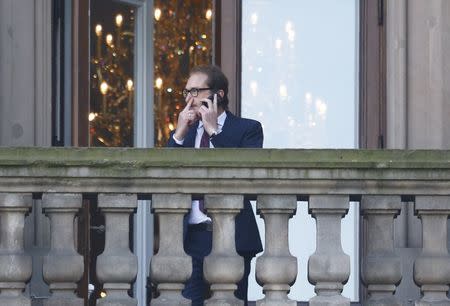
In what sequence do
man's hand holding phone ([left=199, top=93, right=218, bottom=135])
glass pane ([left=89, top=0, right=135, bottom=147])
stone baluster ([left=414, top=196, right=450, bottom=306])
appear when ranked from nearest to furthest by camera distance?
stone baluster ([left=414, top=196, right=450, bottom=306]) < man's hand holding phone ([left=199, top=93, right=218, bottom=135]) < glass pane ([left=89, top=0, right=135, bottom=147])

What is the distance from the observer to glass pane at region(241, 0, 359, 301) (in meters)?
12.6

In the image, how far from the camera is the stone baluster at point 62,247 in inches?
383

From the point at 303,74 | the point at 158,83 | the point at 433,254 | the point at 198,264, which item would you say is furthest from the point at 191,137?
the point at 158,83

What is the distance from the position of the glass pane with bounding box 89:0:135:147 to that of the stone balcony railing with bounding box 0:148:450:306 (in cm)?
382

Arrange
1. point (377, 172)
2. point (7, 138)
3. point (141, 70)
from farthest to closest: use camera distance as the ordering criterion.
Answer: point (141, 70)
point (7, 138)
point (377, 172)

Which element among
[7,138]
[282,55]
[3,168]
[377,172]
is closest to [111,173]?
[3,168]

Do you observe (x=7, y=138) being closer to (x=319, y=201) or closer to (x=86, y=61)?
(x=86, y=61)

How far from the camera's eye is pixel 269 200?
970 cm

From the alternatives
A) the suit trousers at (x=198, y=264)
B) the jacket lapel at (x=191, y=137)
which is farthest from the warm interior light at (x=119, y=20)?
the suit trousers at (x=198, y=264)

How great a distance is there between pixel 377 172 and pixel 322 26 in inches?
122

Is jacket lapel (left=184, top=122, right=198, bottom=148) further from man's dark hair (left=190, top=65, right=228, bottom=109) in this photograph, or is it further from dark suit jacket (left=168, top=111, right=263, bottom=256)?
man's dark hair (left=190, top=65, right=228, bottom=109)

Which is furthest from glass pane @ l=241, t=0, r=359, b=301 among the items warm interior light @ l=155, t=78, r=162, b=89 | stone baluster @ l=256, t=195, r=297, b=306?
stone baluster @ l=256, t=195, r=297, b=306

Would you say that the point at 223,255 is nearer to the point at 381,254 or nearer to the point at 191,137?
the point at 381,254

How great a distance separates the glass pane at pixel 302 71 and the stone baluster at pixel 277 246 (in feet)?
9.40
